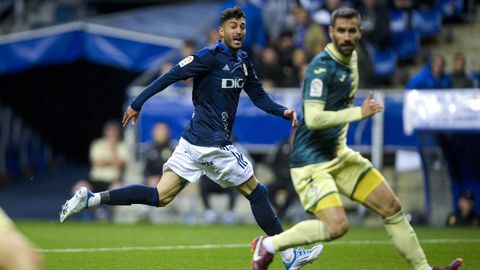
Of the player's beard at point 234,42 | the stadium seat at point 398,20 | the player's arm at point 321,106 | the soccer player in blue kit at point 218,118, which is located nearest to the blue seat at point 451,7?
the stadium seat at point 398,20

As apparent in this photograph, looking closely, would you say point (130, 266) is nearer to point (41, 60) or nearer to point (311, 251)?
point (311, 251)

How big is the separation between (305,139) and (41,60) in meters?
12.9

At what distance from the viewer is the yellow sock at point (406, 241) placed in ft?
28.1

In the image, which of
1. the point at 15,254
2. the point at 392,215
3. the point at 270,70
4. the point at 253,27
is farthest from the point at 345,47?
the point at 253,27

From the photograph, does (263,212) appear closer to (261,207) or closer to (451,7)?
(261,207)

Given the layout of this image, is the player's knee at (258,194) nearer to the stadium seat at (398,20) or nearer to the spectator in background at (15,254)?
the spectator in background at (15,254)

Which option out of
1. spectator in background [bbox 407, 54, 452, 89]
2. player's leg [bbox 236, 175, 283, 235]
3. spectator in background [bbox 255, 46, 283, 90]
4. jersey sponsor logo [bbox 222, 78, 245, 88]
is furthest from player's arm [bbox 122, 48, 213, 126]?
spectator in background [bbox 255, 46, 283, 90]

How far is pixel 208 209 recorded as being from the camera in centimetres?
1847

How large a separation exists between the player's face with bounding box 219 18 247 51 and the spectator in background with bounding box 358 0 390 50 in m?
9.94

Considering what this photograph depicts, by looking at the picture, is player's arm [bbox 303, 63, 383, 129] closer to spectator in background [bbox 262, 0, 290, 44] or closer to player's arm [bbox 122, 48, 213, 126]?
player's arm [bbox 122, 48, 213, 126]

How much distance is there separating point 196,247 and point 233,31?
3767 mm

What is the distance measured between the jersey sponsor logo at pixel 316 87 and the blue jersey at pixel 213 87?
143 cm

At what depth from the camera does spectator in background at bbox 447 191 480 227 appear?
1717cm

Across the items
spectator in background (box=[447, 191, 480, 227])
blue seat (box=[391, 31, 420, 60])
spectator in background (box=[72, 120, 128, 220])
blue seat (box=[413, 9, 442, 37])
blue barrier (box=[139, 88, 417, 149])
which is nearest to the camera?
spectator in background (box=[447, 191, 480, 227])
